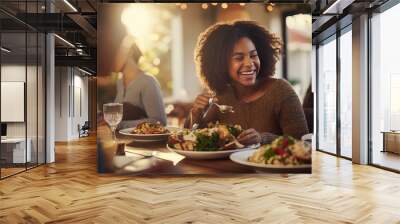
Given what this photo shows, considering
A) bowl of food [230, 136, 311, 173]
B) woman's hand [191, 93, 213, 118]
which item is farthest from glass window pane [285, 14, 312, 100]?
woman's hand [191, 93, 213, 118]

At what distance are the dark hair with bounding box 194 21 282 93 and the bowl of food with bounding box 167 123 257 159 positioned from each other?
0.58m

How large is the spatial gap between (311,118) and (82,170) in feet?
12.7

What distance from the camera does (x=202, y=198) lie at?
4449 mm

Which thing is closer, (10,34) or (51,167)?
(10,34)

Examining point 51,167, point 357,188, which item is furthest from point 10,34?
point 357,188

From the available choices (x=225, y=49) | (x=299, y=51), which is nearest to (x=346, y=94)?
(x=299, y=51)

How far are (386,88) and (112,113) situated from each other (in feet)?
15.5

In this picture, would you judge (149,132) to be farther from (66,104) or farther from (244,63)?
(66,104)

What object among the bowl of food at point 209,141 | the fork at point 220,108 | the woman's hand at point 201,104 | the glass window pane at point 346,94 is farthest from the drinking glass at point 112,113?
the glass window pane at point 346,94

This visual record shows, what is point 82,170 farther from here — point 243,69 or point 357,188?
point 357,188

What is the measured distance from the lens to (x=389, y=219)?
11.7ft

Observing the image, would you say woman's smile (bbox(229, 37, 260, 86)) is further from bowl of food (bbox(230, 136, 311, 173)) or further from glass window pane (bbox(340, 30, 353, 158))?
glass window pane (bbox(340, 30, 353, 158))

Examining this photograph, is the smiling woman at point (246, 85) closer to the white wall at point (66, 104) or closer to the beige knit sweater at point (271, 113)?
the beige knit sweater at point (271, 113)

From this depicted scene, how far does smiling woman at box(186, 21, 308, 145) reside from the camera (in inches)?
215
